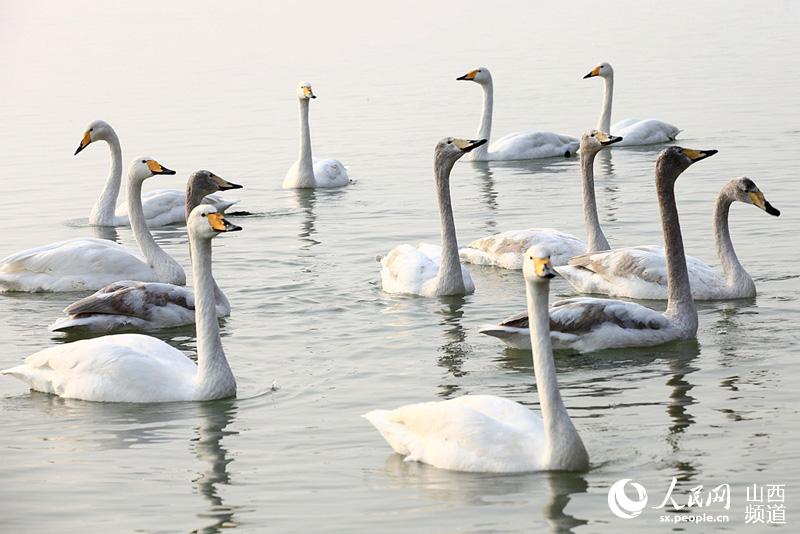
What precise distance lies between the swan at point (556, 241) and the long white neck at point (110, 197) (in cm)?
528

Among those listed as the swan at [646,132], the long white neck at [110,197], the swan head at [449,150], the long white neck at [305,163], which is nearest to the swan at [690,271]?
the swan head at [449,150]

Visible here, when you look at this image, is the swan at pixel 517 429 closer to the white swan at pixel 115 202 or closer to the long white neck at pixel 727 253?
the long white neck at pixel 727 253

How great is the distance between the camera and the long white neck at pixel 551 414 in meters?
8.52

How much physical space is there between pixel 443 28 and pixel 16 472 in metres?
42.4

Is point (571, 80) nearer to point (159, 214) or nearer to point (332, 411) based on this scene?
point (159, 214)

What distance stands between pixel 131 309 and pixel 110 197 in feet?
21.6

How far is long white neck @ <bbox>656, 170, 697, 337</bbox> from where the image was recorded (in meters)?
12.2

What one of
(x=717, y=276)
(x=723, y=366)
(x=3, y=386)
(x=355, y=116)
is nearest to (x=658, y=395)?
(x=723, y=366)

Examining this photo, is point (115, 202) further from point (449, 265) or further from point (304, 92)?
point (449, 265)

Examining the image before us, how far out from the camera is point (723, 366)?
11328 millimetres

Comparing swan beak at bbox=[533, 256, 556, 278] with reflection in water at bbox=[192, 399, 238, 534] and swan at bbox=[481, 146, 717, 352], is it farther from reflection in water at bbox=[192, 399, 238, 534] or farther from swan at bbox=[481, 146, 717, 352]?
swan at bbox=[481, 146, 717, 352]

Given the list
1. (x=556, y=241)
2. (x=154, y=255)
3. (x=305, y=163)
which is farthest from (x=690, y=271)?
(x=305, y=163)

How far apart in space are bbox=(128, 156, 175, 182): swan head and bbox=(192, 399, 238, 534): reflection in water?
18.5ft

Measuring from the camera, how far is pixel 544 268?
27.7 ft
